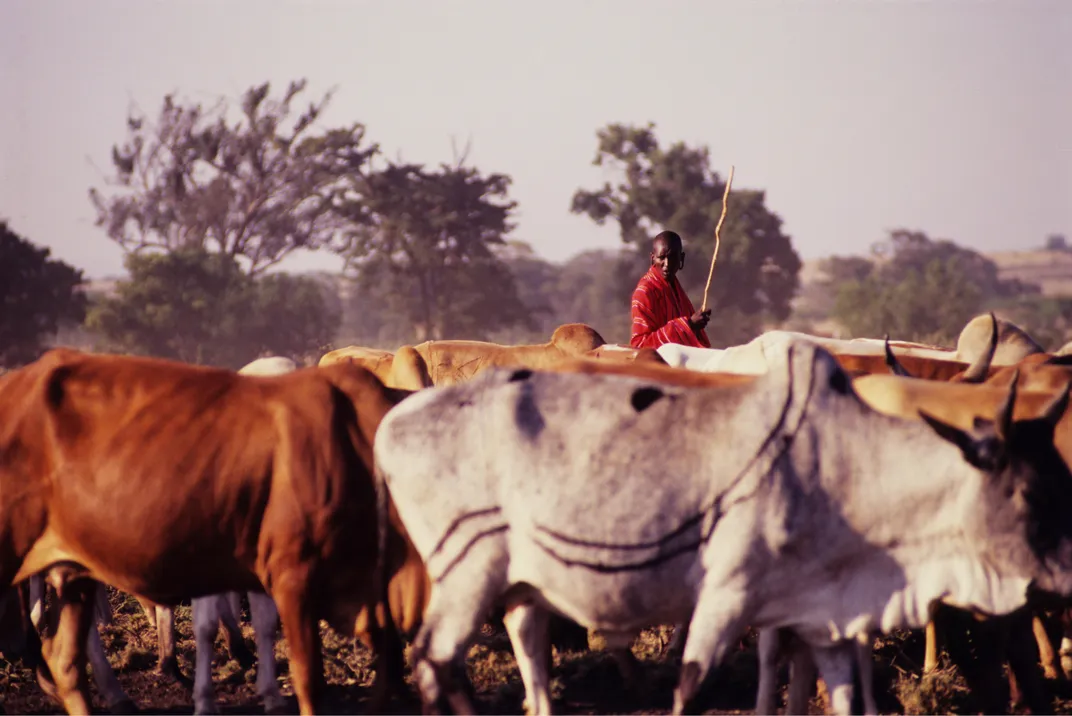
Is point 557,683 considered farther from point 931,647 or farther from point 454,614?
point 454,614

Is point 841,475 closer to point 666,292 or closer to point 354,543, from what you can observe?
point 354,543

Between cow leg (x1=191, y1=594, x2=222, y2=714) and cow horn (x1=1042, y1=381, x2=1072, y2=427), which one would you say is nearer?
cow horn (x1=1042, y1=381, x2=1072, y2=427)

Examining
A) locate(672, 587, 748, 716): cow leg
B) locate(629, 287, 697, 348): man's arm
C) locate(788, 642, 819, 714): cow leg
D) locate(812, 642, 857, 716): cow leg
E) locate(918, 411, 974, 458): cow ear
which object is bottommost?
locate(788, 642, 819, 714): cow leg

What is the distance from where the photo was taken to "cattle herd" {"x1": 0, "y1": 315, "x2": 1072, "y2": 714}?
517cm

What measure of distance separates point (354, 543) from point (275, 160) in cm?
3912

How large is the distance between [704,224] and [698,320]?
3366 centimetres

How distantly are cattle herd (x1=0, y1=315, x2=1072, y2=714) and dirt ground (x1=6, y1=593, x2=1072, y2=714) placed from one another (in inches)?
32.1

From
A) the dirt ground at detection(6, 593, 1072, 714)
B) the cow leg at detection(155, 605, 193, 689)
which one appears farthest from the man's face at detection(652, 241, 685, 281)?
the cow leg at detection(155, 605, 193, 689)

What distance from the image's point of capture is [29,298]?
34.2m

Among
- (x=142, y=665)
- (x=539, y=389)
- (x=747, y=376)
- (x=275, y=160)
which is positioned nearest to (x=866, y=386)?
(x=747, y=376)

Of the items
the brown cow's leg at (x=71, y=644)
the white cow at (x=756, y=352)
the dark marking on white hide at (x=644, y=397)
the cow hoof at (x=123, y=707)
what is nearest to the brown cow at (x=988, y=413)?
the white cow at (x=756, y=352)

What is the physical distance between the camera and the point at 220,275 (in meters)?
37.5

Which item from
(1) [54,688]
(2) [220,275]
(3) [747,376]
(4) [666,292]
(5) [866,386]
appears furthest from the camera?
(2) [220,275]

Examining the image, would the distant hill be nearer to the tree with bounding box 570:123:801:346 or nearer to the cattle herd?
the tree with bounding box 570:123:801:346
